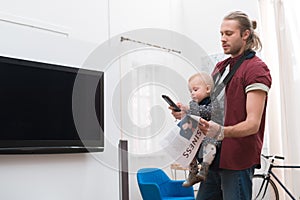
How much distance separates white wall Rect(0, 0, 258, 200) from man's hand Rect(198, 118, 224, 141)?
0.77 meters

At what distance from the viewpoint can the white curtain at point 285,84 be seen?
394 cm

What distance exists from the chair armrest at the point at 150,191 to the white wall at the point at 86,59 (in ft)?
0.81

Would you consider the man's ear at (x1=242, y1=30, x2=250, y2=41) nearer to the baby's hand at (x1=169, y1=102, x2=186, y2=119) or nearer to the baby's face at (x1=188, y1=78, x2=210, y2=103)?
the baby's face at (x1=188, y1=78, x2=210, y2=103)

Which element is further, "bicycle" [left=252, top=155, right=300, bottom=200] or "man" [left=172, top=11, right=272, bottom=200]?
"bicycle" [left=252, top=155, right=300, bottom=200]

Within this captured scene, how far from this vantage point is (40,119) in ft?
10.3

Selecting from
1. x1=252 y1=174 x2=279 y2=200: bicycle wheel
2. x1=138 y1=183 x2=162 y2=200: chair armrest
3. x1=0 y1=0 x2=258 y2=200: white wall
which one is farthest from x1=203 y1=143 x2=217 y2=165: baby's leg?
x1=252 y1=174 x2=279 y2=200: bicycle wheel

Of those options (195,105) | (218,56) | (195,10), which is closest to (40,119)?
(195,105)

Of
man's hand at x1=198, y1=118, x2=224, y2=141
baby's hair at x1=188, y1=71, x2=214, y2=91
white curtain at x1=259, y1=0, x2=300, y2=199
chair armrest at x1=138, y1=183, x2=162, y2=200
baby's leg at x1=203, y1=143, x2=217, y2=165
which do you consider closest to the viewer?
man's hand at x1=198, y1=118, x2=224, y2=141

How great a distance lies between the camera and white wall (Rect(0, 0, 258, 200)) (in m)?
3.01

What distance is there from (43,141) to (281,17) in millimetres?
2861

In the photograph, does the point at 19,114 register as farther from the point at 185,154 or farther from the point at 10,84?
the point at 185,154

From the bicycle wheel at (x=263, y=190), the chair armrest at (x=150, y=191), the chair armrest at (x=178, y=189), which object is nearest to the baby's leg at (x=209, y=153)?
the chair armrest at (x=150, y=191)

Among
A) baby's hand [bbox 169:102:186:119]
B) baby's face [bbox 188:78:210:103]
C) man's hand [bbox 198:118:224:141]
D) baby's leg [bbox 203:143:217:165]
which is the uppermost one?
baby's face [bbox 188:78:210:103]

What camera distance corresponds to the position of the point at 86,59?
362 centimetres
